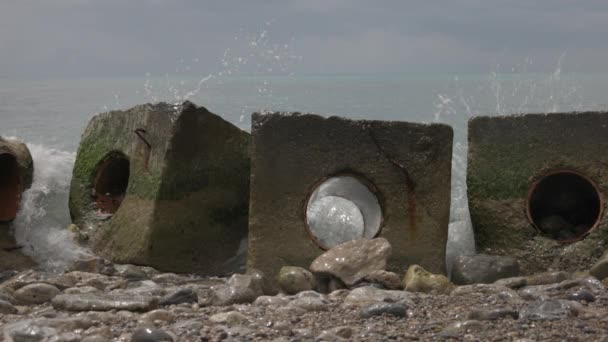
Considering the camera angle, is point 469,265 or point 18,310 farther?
point 469,265

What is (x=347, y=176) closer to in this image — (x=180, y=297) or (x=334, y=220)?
(x=180, y=297)

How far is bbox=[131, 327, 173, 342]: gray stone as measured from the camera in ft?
14.6

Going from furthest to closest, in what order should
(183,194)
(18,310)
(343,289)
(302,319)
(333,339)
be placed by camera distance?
(183,194)
(343,289)
(18,310)
(302,319)
(333,339)

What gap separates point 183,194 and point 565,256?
3.09 metres

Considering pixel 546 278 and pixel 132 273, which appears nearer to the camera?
pixel 546 278

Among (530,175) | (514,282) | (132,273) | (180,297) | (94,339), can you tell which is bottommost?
(94,339)

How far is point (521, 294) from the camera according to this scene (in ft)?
19.1

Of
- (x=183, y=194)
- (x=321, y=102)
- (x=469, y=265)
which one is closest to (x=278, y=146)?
(x=183, y=194)

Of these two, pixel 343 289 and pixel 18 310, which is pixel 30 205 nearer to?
pixel 18 310

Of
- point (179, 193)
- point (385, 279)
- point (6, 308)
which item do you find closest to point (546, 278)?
point (385, 279)

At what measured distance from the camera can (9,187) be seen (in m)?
8.40

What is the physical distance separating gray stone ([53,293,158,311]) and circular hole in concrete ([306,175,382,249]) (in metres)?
2.66

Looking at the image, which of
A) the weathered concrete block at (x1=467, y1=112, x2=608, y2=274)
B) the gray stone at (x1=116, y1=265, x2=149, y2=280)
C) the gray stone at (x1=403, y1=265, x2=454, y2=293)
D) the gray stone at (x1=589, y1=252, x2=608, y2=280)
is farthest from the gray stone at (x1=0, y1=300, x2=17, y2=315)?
the gray stone at (x1=589, y1=252, x2=608, y2=280)

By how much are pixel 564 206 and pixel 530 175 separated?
71cm
